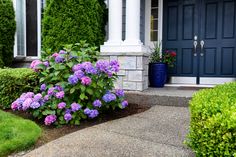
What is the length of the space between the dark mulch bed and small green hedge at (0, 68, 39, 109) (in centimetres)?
45

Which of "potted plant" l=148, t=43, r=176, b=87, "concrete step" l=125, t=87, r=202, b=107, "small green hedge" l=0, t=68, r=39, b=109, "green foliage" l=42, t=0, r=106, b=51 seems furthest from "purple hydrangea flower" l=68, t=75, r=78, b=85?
"potted plant" l=148, t=43, r=176, b=87

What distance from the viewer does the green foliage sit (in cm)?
557

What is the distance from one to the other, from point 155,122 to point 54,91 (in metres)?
1.45

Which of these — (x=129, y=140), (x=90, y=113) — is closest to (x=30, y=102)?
(x=90, y=113)

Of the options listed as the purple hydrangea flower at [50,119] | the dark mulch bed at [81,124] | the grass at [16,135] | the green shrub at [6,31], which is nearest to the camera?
the grass at [16,135]

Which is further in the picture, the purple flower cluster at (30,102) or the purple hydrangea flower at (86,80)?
the purple flower cluster at (30,102)

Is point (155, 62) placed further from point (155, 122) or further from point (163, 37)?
point (155, 122)

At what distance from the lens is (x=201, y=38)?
6.15 metres

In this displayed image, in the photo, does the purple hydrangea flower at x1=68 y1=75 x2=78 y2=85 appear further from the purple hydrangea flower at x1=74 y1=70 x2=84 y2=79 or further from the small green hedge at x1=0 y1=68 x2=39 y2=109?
the small green hedge at x1=0 y1=68 x2=39 y2=109

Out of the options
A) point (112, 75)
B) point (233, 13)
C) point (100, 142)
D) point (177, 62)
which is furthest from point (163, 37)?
point (100, 142)

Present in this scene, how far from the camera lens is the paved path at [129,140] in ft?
9.01

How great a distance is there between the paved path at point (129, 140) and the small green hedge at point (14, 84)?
1642 mm

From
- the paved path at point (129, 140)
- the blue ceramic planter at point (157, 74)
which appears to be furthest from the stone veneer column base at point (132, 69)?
the paved path at point (129, 140)

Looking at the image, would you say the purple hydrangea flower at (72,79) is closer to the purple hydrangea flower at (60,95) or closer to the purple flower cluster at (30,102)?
the purple hydrangea flower at (60,95)
